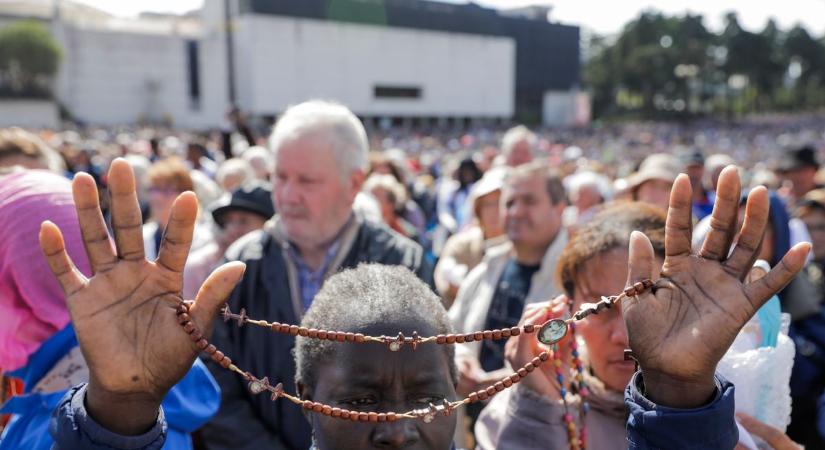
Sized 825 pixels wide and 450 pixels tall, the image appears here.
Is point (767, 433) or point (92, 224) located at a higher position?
point (92, 224)

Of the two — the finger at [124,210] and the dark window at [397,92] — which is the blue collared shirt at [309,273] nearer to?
the finger at [124,210]

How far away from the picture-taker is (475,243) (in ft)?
15.5

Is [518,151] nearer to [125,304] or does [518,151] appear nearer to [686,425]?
Answer: [686,425]

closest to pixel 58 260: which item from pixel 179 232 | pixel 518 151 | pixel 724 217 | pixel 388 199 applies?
pixel 179 232

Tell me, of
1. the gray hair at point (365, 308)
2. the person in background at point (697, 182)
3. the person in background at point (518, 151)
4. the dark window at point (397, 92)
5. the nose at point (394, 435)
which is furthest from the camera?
the dark window at point (397, 92)

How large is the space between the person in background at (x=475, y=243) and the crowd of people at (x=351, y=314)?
0.86m

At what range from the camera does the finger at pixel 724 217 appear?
4.11 feet

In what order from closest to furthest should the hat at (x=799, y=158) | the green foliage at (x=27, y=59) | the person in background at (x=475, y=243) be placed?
the person in background at (x=475, y=243)
the hat at (x=799, y=158)
the green foliage at (x=27, y=59)

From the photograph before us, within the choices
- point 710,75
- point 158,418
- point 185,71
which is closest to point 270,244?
point 158,418

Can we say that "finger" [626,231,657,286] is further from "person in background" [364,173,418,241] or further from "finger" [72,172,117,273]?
"person in background" [364,173,418,241]

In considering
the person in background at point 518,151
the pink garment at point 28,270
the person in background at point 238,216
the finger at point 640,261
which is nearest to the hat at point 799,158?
the person in background at point 518,151

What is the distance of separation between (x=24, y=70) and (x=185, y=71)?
458 inches

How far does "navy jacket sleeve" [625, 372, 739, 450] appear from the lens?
122cm

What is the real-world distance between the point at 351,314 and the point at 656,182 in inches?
140
